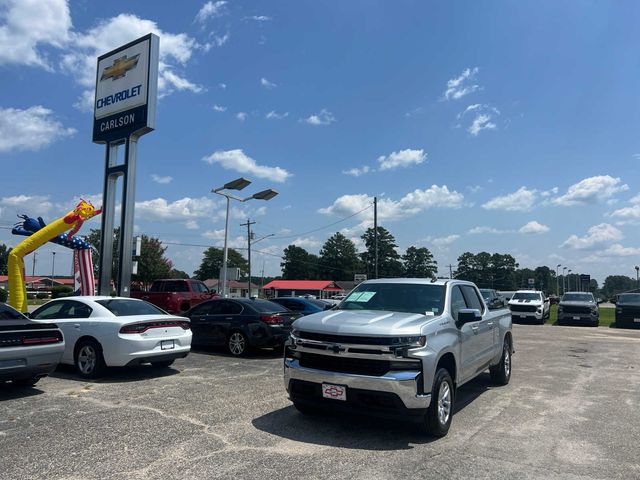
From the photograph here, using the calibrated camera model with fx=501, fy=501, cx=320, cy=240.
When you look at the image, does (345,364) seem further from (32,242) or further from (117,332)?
(32,242)

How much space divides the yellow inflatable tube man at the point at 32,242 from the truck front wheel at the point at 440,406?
1709 cm

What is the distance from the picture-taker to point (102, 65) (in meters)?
19.0

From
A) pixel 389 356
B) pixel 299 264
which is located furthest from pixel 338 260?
pixel 389 356

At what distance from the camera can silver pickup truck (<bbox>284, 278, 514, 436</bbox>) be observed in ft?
17.3

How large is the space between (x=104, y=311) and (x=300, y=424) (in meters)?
4.79

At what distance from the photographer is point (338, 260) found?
12962 cm

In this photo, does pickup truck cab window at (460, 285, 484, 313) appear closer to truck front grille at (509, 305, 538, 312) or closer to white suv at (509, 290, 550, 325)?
white suv at (509, 290, 550, 325)

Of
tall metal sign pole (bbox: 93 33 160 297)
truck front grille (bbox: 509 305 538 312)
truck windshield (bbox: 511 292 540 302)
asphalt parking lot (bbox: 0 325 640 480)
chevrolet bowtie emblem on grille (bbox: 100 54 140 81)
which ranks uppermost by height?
chevrolet bowtie emblem on grille (bbox: 100 54 140 81)

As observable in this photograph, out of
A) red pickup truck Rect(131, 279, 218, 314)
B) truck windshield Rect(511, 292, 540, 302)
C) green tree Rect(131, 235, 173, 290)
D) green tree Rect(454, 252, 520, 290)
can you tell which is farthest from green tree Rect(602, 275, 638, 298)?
red pickup truck Rect(131, 279, 218, 314)

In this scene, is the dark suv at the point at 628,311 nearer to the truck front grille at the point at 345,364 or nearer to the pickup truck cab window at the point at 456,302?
the pickup truck cab window at the point at 456,302

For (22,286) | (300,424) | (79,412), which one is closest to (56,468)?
(79,412)

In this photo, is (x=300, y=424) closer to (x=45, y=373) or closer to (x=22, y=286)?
(x=45, y=373)

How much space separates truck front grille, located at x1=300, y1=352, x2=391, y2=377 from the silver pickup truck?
0.01 metres

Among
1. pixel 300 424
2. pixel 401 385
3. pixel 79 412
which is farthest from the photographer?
pixel 79 412
